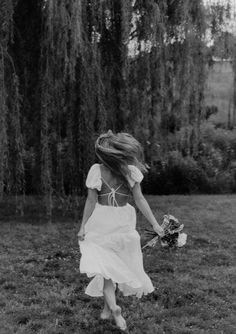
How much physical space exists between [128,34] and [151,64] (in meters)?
0.88

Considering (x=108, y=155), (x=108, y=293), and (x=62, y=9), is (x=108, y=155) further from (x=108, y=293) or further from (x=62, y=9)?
(x=62, y=9)

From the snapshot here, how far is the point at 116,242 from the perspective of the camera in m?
5.01

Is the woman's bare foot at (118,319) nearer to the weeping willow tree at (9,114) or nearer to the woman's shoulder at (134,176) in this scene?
the woman's shoulder at (134,176)

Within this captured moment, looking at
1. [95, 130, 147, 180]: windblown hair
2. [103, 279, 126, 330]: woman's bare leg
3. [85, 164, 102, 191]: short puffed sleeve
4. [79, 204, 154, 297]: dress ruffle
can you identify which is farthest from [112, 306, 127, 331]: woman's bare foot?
[95, 130, 147, 180]: windblown hair

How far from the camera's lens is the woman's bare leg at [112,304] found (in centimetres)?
485

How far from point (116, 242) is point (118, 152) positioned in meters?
0.77

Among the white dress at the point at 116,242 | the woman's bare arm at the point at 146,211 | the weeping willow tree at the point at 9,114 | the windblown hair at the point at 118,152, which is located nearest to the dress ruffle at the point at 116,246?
the white dress at the point at 116,242

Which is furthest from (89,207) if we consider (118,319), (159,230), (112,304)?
(118,319)

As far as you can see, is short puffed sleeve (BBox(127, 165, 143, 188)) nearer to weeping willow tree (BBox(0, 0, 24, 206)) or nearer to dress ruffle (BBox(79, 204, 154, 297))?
dress ruffle (BBox(79, 204, 154, 297))

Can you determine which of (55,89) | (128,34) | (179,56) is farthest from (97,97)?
(179,56)

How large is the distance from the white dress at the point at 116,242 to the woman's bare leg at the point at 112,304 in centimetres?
11

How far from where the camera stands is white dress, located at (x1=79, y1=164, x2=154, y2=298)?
494 cm

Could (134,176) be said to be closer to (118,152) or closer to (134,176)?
(134,176)

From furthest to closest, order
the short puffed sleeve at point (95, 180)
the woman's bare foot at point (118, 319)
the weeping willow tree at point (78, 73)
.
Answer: the weeping willow tree at point (78, 73) < the short puffed sleeve at point (95, 180) < the woman's bare foot at point (118, 319)
